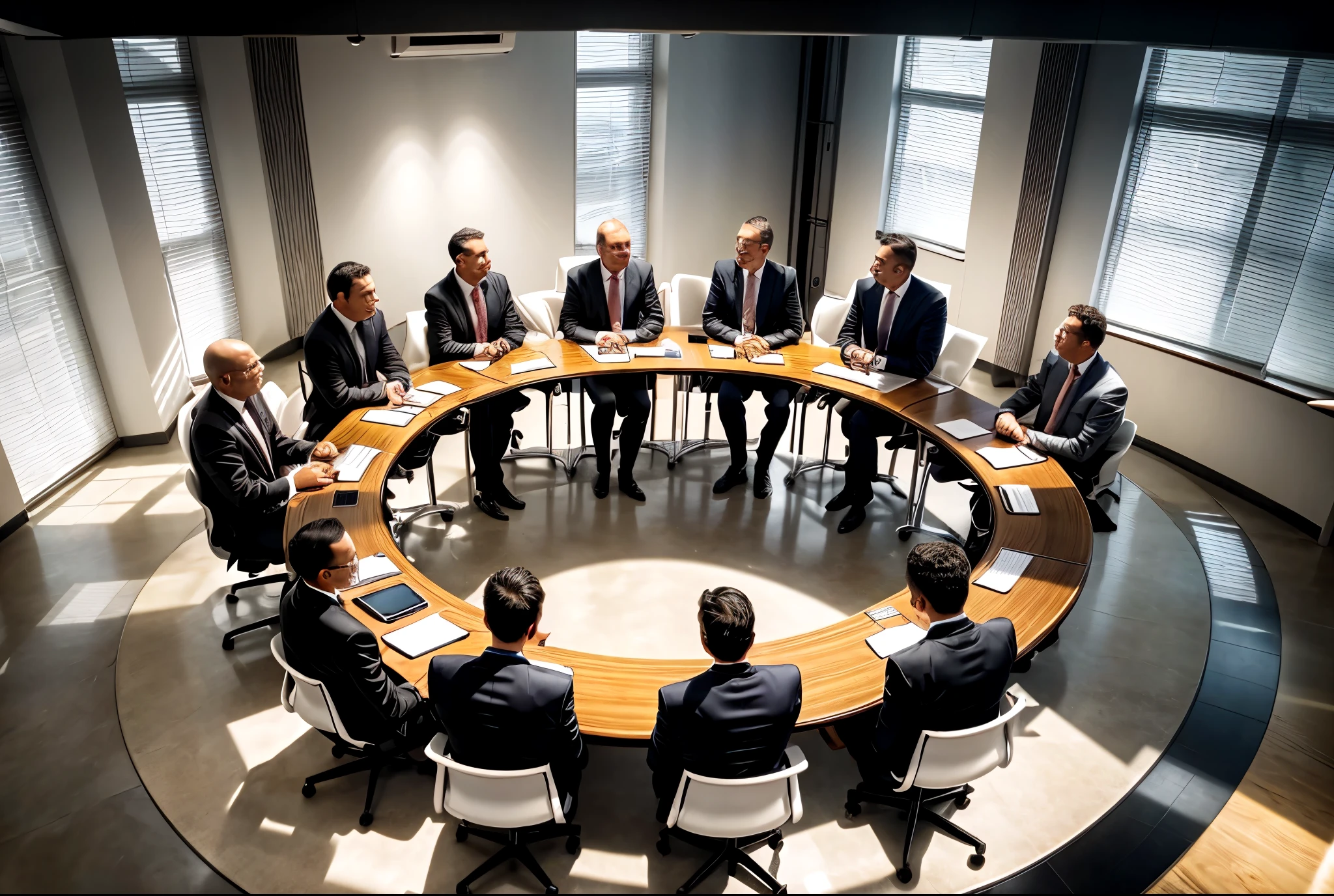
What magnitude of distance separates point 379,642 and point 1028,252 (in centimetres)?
624

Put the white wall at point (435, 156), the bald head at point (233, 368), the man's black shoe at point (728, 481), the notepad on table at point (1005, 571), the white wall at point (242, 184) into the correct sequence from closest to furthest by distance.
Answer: the notepad on table at point (1005, 571), the bald head at point (233, 368), the man's black shoe at point (728, 481), the white wall at point (242, 184), the white wall at point (435, 156)

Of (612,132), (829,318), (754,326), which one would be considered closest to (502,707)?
(754,326)

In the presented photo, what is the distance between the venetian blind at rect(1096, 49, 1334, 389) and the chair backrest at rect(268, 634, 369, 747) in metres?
6.20

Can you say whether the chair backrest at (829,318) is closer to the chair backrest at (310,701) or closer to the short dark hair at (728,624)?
the short dark hair at (728,624)

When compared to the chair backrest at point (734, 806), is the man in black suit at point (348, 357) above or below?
above

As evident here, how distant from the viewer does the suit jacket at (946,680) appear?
9.86 feet

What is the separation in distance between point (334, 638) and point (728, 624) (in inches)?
54.6

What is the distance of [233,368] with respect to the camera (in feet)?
13.5

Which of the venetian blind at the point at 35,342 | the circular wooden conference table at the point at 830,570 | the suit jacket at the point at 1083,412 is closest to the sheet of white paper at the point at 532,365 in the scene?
the circular wooden conference table at the point at 830,570

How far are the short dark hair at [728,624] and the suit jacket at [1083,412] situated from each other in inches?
109

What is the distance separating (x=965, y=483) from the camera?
5.29m

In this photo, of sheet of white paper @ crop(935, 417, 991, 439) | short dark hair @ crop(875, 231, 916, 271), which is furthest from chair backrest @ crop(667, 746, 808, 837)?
short dark hair @ crop(875, 231, 916, 271)

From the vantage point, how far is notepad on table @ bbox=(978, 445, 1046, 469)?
4.71 metres

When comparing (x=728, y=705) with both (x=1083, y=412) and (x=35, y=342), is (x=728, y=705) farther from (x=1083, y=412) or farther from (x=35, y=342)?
(x=35, y=342)
